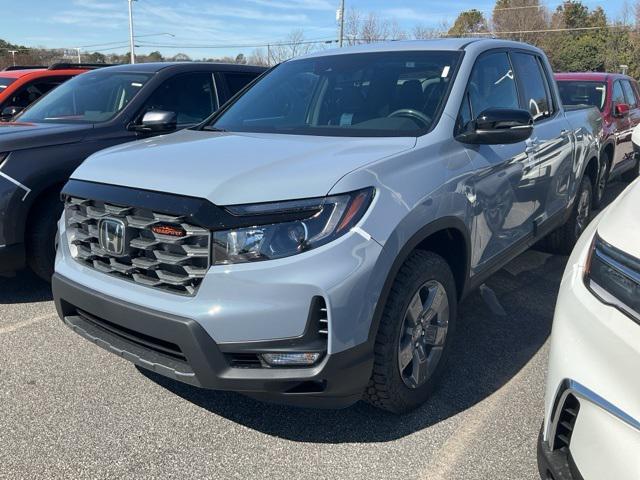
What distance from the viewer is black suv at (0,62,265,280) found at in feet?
12.9

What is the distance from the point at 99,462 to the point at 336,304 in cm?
127

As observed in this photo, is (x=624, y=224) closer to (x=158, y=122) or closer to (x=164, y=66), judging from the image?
(x=158, y=122)

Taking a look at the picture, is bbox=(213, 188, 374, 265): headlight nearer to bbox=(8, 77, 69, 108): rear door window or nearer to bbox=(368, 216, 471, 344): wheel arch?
bbox=(368, 216, 471, 344): wheel arch

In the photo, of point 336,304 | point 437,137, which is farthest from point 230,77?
point 336,304

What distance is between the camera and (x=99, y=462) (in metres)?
2.48

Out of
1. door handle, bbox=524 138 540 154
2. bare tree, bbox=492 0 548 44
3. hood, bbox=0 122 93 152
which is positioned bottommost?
hood, bbox=0 122 93 152

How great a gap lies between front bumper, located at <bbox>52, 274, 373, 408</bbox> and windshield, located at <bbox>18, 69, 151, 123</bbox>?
114 inches

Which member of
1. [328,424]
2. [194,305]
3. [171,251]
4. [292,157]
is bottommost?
[328,424]

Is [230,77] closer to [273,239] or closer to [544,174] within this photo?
[544,174]

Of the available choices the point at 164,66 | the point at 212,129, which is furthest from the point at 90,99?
the point at 212,129


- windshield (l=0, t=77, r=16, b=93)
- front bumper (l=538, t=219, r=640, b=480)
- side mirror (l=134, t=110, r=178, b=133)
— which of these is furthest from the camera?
windshield (l=0, t=77, r=16, b=93)

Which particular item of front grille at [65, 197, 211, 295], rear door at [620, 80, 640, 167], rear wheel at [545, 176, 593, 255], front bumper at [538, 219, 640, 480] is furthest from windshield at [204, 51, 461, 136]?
rear door at [620, 80, 640, 167]

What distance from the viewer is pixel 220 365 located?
2285mm

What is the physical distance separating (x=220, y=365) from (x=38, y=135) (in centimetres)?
277
